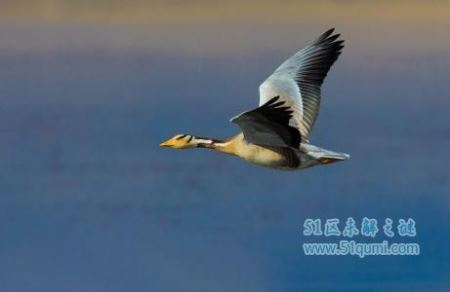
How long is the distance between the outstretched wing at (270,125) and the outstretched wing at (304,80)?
96mm

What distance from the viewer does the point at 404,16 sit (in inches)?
148

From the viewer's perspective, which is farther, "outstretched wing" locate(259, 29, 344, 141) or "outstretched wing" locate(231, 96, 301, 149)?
"outstretched wing" locate(259, 29, 344, 141)

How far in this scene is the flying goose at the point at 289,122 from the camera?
132 inches

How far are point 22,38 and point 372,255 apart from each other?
1.06 metres

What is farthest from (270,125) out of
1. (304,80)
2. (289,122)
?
(304,80)

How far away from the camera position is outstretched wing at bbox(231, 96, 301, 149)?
327 cm

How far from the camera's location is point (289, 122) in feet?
11.5

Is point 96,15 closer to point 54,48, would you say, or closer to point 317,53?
point 54,48

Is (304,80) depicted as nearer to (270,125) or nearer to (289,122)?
(289,122)

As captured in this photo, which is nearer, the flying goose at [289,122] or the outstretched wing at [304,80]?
the flying goose at [289,122]

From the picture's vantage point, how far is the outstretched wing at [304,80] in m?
3.58

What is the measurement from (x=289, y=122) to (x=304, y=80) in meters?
0.18

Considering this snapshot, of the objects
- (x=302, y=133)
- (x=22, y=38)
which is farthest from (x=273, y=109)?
(x=22, y=38)

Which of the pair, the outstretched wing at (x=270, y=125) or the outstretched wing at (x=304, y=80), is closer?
the outstretched wing at (x=270, y=125)
